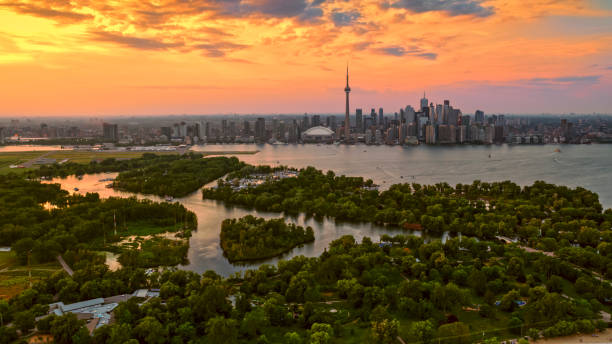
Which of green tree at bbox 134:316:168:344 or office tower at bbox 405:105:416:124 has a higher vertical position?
office tower at bbox 405:105:416:124

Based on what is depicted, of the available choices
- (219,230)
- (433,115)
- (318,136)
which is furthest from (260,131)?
(219,230)

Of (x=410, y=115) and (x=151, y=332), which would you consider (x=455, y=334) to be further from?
(x=410, y=115)

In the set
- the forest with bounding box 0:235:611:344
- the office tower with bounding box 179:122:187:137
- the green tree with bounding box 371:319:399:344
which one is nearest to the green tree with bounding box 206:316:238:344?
the forest with bounding box 0:235:611:344

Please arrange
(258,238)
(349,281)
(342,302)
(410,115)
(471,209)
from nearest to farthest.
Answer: (342,302), (349,281), (258,238), (471,209), (410,115)

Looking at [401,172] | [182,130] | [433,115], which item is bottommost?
[401,172]

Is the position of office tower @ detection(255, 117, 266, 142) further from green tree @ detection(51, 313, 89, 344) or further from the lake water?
green tree @ detection(51, 313, 89, 344)

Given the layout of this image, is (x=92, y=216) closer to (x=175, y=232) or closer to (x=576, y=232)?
(x=175, y=232)

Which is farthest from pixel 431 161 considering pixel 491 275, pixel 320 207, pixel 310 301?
pixel 310 301
